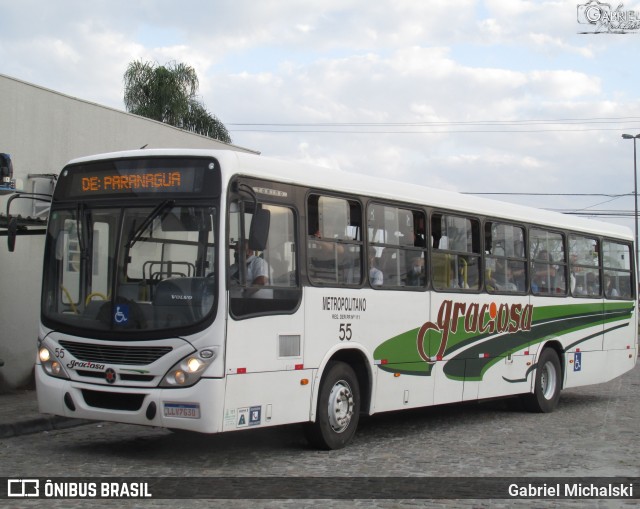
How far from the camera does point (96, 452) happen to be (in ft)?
32.8

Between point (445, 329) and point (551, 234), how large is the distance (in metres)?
3.92

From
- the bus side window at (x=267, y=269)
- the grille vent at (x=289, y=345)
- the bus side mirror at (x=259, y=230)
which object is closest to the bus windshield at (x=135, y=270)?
the bus side window at (x=267, y=269)

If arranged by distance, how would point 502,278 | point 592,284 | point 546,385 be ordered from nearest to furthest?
1. point 502,278
2. point 546,385
3. point 592,284

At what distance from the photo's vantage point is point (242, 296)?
915 centimetres

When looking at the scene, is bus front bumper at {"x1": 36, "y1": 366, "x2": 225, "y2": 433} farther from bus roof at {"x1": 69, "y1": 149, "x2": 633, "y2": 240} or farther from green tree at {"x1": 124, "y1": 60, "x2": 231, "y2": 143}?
green tree at {"x1": 124, "y1": 60, "x2": 231, "y2": 143}

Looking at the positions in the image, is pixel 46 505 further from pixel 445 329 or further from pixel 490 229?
pixel 490 229

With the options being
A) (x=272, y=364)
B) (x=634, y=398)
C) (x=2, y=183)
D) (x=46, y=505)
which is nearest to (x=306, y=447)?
(x=272, y=364)

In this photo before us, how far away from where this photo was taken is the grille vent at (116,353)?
900cm

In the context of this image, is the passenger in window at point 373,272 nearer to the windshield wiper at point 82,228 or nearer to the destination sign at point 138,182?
the destination sign at point 138,182

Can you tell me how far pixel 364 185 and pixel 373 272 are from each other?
3.34 ft

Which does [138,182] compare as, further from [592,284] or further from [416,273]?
[592,284]

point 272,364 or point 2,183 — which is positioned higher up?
point 2,183

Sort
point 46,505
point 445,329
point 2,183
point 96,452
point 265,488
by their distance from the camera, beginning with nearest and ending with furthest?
point 46,505 → point 265,488 → point 96,452 → point 445,329 → point 2,183

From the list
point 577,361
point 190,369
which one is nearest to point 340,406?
point 190,369
